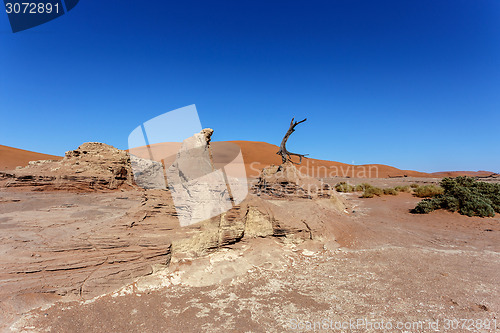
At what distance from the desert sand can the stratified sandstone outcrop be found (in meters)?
3.07

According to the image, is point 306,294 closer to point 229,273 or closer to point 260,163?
point 229,273

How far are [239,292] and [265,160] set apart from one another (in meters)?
44.1

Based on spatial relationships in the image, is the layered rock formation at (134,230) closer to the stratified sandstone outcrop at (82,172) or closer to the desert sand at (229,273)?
the desert sand at (229,273)

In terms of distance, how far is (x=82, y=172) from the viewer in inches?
385

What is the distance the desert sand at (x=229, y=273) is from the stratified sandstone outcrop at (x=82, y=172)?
3072 mm

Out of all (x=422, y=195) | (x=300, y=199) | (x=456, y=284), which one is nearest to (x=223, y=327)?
(x=456, y=284)

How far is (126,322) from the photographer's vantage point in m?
2.75

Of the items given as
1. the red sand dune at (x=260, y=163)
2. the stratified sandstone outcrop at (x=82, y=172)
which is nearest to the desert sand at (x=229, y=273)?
the stratified sandstone outcrop at (x=82, y=172)

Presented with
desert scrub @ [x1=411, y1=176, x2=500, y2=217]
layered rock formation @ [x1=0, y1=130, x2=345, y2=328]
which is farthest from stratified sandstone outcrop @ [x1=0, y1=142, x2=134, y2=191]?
desert scrub @ [x1=411, y1=176, x2=500, y2=217]

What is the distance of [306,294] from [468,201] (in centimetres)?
960

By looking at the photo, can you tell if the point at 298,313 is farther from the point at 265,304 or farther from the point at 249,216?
the point at 249,216

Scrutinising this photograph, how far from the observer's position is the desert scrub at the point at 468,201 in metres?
9.11

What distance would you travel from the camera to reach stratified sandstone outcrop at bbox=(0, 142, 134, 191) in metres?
8.79

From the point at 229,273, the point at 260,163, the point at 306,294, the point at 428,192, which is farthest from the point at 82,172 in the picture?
the point at 260,163
